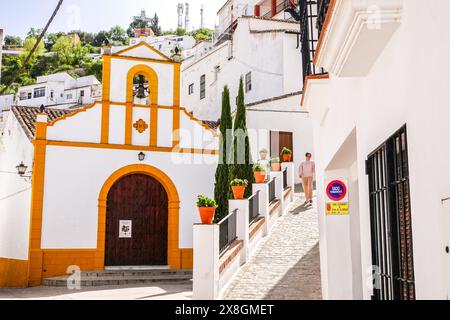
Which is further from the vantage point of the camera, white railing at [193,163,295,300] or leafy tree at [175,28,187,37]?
leafy tree at [175,28,187,37]

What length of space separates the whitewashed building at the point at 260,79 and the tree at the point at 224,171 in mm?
4924

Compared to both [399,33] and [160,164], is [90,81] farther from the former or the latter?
[399,33]

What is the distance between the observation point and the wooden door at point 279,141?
2502 cm

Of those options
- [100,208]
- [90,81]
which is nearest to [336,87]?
[100,208]

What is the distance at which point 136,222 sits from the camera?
58.2ft

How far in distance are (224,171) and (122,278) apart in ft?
15.8

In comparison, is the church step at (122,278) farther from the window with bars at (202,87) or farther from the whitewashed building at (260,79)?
the window with bars at (202,87)

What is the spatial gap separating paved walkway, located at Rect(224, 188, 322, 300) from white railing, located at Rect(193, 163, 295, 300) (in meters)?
0.22

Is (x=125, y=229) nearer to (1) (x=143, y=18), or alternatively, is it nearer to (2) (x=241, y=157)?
(2) (x=241, y=157)

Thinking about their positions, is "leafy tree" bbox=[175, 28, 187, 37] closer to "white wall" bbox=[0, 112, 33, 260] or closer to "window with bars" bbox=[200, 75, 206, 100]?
"window with bars" bbox=[200, 75, 206, 100]

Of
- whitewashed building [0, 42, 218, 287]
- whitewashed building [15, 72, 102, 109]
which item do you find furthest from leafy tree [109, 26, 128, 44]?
whitewashed building [0, 42, 218, 287]

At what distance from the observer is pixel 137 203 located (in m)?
17.9

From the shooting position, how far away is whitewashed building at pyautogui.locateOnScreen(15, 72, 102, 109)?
54.6 m

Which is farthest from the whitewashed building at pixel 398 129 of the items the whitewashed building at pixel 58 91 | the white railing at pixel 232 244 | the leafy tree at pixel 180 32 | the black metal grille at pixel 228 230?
the leafy tree at pixel 180 32
